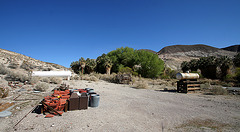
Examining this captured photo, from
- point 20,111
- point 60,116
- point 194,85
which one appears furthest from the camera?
point 194,85

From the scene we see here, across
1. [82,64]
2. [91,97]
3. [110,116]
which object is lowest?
[110,116]

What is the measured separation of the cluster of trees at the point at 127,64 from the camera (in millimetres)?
32469

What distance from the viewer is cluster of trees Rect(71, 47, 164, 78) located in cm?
3247

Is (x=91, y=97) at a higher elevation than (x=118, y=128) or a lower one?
higher

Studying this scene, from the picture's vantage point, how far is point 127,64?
36.2m

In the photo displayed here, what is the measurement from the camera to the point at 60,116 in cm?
446

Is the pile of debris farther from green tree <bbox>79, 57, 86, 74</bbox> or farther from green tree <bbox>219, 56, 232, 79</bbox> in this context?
green tree <bbox>219, 56, 232, 79</bbox>

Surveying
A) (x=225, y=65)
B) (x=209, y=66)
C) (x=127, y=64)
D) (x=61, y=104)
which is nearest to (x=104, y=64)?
(x=127, y=64)

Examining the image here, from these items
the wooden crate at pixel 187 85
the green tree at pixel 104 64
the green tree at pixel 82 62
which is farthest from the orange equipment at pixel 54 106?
the green tree at pixel 82 62

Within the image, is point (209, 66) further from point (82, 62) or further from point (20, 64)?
point (20, 64)

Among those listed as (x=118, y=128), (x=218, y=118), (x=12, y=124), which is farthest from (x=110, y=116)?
(x=218, y=118)

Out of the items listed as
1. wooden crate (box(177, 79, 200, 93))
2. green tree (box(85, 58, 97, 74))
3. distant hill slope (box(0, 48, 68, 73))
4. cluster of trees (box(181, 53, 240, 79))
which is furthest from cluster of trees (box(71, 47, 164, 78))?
wooden crate (box(177, 79, 200, 93))

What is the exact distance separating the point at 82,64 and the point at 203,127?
31.3 metres

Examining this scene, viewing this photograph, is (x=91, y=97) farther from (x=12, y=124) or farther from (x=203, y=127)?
(x=203, y=127)
